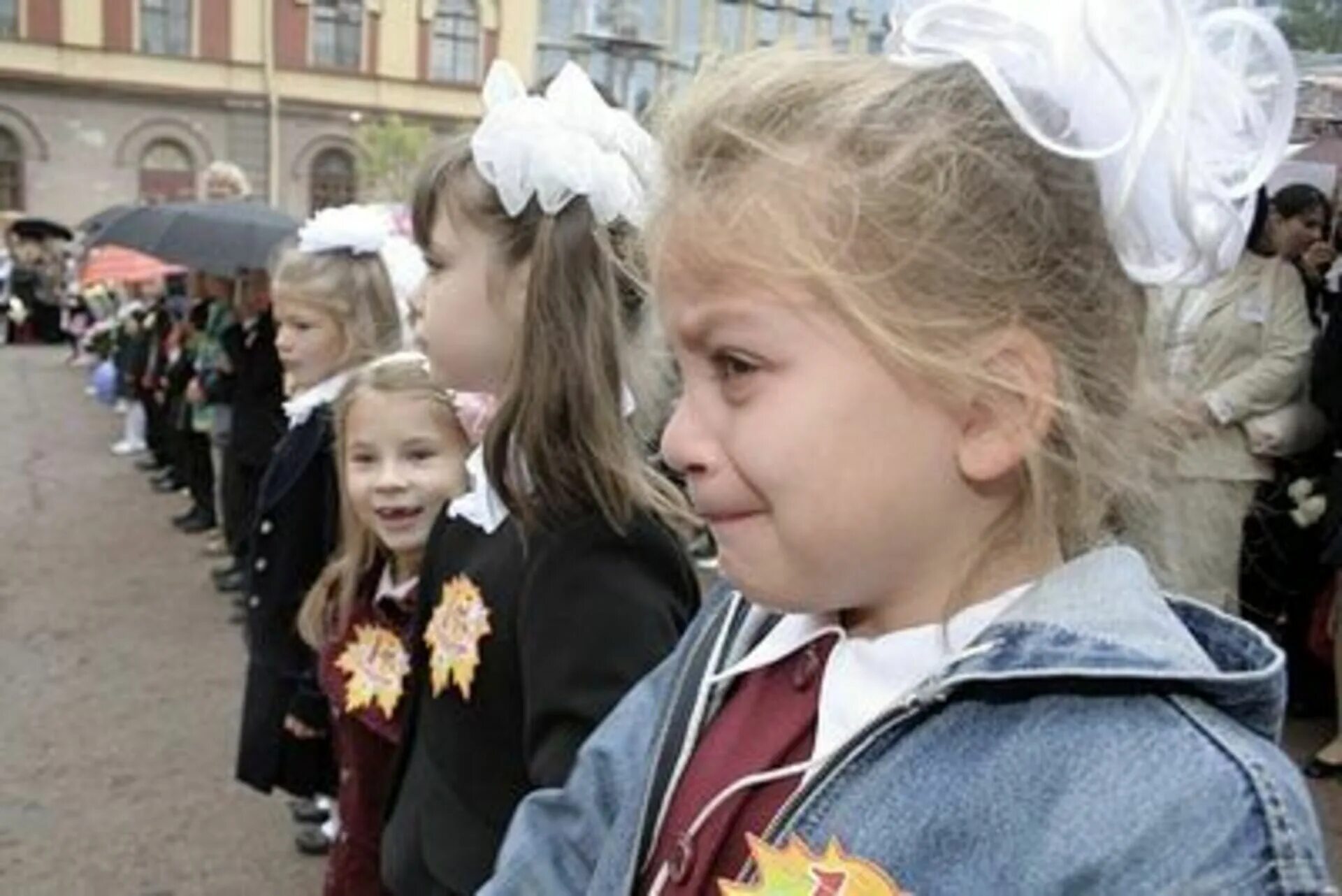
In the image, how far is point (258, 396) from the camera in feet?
18.3

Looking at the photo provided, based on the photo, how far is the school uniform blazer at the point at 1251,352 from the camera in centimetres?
440

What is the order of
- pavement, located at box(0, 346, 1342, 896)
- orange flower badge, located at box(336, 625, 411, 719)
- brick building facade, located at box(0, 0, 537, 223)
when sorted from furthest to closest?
brick building facade, located at box(0, 0, 537, 223) → pavement, located at box(0, 346, 1342, 896) → orange flower badge, located at box(336, 625, 411, 719)

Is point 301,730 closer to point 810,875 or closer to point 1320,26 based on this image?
point 810,875

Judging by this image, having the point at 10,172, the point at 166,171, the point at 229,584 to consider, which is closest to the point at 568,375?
the point at 229,584

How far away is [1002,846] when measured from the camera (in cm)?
87

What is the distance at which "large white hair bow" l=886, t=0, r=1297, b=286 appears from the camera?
956 millimetres

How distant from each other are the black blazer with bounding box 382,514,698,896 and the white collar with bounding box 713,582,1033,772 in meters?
0.52

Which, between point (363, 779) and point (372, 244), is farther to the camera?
point (372, 244)

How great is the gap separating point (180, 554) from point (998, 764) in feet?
22.4

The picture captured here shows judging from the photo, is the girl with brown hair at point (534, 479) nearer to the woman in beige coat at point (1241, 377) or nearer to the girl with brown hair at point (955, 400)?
the girl with brown hair at point (955, 400)

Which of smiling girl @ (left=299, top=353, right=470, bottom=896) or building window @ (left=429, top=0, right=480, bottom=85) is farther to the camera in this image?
building window @ (left=429, top=0, right=480, bottom=85)

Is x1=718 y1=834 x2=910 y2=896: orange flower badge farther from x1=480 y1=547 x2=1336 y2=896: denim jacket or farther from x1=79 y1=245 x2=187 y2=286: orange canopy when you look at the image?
x1=79 y1=245 x2=187 y2=286: orange canopy

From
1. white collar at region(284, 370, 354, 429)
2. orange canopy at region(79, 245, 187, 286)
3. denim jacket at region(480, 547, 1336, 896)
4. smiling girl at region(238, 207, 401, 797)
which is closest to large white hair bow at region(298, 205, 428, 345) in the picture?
smiling girl at region(238, 207, 401, 797)

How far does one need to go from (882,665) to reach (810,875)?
6.6 inches
